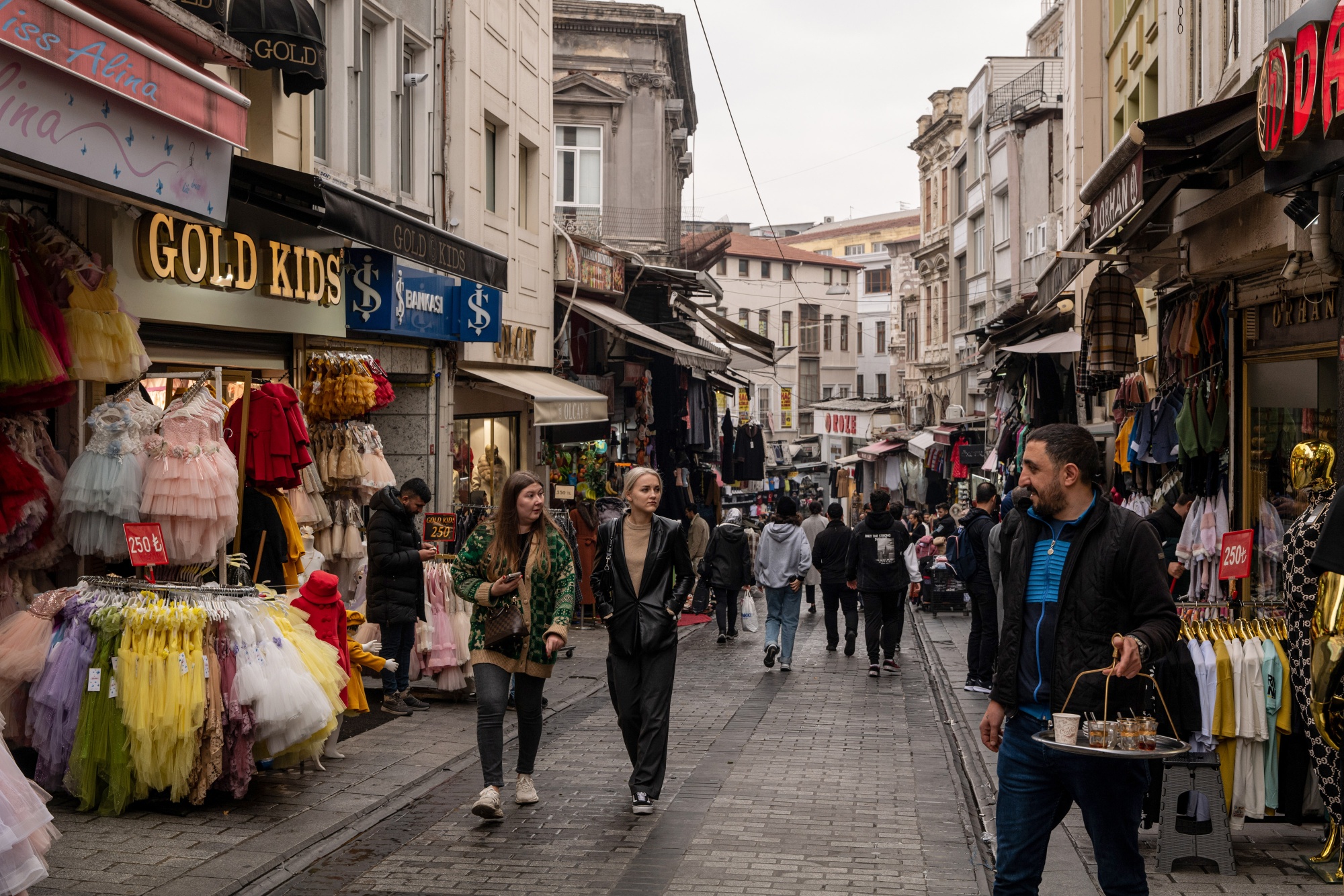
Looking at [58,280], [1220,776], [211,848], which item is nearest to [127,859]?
[211,848]

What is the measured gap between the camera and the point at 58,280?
7.98 metres

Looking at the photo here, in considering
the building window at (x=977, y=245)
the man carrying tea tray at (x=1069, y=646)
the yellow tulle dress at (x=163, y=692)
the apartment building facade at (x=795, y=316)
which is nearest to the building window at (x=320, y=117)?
the yellow tulle dress at (x=163, y=692)

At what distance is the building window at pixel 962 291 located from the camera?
143ft

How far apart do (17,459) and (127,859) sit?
248 centimetres

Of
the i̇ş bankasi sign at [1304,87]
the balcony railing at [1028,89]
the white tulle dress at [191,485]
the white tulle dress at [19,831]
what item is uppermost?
the balcony railing at [1028,89]

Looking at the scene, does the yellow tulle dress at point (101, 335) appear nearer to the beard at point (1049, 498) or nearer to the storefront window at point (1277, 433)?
the beard at point (1049, 498)

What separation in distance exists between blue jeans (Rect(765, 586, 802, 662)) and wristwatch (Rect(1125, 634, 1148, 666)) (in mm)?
10139

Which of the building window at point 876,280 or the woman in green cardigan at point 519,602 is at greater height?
the building window at point 876,280

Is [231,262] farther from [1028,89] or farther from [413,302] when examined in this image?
[1028,89]

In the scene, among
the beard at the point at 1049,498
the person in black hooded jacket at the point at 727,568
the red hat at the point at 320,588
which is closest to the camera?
the beard at the point at 1049,498

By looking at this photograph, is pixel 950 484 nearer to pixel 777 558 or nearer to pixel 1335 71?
pixel 777 558

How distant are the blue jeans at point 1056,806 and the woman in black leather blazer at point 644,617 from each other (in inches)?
123

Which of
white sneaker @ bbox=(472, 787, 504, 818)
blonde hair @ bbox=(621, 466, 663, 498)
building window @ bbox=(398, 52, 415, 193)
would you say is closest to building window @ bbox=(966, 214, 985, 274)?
building window @ bbox=(398, 52, 415, 193)

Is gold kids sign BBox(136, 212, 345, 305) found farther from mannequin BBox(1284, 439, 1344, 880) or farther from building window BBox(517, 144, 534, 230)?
building window BBox(517, 144, 534, 230)
